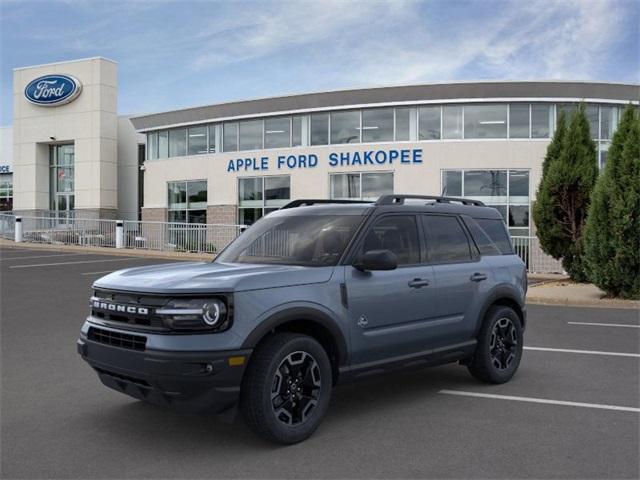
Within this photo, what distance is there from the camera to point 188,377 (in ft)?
13.9

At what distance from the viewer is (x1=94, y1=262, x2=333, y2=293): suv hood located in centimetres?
445

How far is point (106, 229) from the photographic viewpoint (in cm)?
2914

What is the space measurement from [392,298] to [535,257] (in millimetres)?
17269

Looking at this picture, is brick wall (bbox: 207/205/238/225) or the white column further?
the white column

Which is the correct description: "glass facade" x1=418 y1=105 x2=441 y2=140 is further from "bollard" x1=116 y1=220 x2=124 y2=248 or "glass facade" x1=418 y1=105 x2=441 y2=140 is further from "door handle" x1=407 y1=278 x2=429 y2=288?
"door handle" x1=407 y1=278 x2=429 y2=288

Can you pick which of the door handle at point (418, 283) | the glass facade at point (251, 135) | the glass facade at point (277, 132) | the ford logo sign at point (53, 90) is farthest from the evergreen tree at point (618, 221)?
the ford logo sign at point (53, 90)

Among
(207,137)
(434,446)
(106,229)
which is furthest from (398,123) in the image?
(434,446)

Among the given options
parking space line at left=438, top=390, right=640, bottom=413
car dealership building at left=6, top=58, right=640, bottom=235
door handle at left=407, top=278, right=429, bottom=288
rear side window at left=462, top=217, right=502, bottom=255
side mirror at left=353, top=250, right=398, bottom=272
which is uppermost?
car dealership building at left=6, top=58, right=640, bottom=235

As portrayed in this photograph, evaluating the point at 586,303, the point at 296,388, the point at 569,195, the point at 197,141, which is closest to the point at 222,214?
the point at 197,141

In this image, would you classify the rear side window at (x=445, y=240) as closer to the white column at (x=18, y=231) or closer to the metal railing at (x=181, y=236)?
the metal railing at (x=181, y=236)

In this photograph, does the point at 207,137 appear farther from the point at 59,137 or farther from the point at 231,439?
the point at 231,439

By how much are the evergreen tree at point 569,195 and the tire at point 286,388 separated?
12855 mm

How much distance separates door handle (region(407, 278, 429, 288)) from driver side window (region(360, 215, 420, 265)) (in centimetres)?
17

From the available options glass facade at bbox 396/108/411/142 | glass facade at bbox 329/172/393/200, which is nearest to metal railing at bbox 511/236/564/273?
glass facade at bbox 329/172/393/200
